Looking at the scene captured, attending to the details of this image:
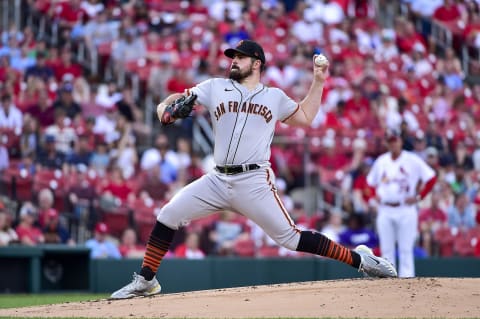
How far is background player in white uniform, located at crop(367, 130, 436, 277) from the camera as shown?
12.7 m

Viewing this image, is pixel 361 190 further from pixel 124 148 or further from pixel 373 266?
pixel 373 266

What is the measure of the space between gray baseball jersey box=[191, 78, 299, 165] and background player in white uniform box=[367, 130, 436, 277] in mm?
4673

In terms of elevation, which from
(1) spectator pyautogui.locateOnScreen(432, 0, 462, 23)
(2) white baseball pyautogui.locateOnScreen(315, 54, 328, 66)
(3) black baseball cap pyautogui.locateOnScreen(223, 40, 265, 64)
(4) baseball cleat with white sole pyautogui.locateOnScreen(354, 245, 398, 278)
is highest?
(1) spectator pyautogui.locateOnScreen(432, 0, 462, 23)

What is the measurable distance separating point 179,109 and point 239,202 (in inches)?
35.1

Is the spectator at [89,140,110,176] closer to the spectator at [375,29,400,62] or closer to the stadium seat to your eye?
the stadium seat

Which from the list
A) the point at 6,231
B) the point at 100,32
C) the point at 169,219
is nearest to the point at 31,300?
the point at 6,231

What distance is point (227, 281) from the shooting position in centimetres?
1426

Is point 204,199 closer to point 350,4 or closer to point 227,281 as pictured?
point 227,281

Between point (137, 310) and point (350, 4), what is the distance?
15.8m

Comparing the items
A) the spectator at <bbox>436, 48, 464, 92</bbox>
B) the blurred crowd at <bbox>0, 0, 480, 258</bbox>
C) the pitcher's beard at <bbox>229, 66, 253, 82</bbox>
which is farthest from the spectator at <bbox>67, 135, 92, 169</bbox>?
the spectator at <bbox>436, 48, 464, 92</bbox>

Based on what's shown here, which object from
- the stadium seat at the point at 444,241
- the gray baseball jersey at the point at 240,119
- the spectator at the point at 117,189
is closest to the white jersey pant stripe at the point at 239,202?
the gray baseball jersey at the point at 240,119

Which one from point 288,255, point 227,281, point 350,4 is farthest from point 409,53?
point 227,281

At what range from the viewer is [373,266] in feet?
29.4

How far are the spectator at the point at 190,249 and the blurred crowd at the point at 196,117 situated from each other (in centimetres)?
2
